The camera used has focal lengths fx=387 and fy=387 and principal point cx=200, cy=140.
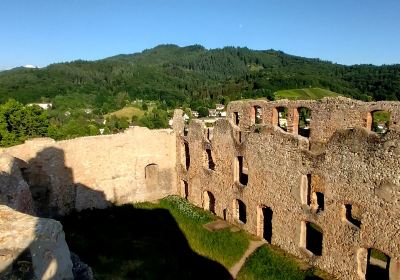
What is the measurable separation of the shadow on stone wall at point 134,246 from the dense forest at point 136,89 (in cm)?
1900

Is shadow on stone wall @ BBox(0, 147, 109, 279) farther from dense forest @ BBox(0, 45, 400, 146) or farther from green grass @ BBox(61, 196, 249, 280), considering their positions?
dense forest @ BBox(0, 45, 400, 146)

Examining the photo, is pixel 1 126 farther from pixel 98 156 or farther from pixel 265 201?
pixel 265 201

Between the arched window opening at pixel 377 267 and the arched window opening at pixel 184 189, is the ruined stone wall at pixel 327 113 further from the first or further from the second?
the arched window opening at pixel 184 189

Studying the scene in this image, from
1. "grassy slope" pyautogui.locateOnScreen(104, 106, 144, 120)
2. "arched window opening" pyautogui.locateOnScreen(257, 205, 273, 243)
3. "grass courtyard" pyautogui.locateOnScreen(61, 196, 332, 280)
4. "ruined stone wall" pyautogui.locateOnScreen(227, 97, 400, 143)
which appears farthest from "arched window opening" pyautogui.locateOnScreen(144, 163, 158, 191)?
"grassy slope" pyautogui.locateOnScreen(104, 106, 144, 120)

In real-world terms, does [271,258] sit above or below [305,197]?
below

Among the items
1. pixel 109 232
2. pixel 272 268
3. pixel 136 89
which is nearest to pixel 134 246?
pixel 109 232

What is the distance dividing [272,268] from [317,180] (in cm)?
374

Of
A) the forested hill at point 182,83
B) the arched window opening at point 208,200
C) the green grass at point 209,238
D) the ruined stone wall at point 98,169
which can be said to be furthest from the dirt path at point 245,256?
the forested hill at point 182,83

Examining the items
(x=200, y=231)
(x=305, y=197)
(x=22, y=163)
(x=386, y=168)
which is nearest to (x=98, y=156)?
(x=22, y=163)

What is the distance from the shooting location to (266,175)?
16.5m

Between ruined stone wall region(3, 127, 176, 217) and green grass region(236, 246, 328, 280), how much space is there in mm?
9333

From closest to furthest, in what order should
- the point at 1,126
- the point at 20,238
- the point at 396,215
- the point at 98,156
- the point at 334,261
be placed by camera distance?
the point at 20,238, the point at 396,215, the point at 334,261, the point at 98,156, the point at 1,126

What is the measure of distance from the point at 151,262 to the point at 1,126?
25958 mm

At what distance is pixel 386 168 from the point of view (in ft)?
39.5
